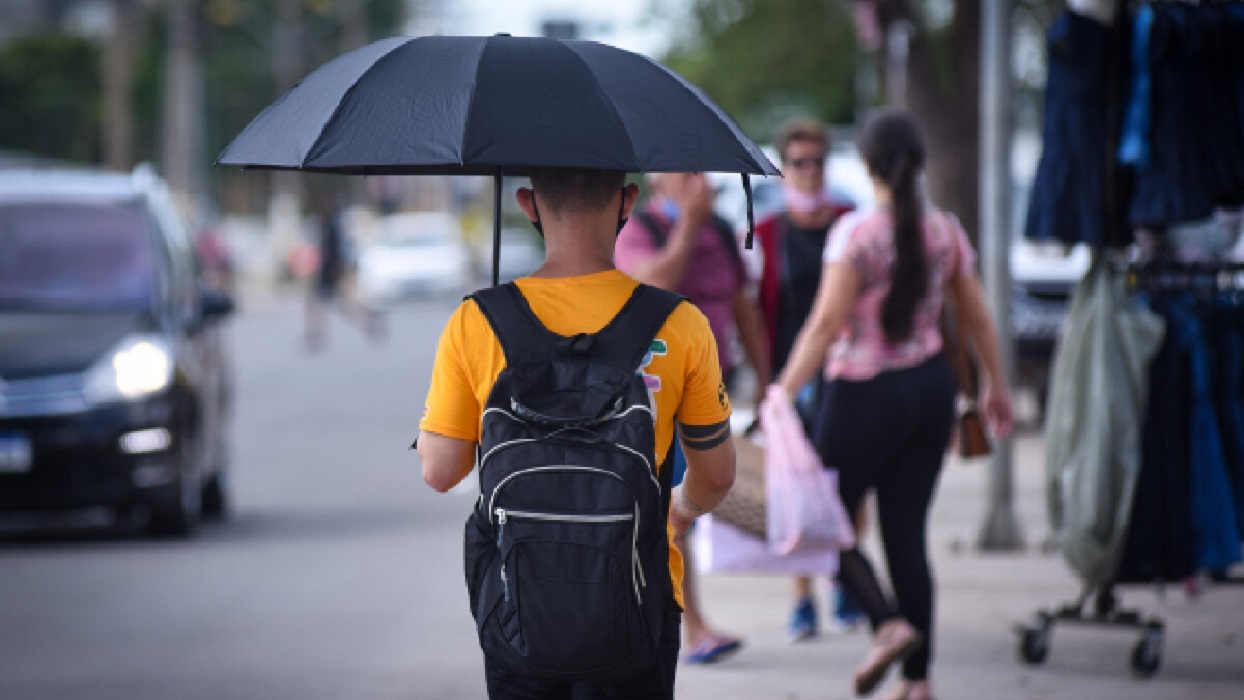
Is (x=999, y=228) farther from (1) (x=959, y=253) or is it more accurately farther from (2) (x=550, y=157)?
(2) (x=550, y=157)

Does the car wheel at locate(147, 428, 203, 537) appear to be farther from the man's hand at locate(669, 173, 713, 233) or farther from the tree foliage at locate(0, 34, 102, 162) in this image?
the tree foliage at locate(0, 34, 102, 162)

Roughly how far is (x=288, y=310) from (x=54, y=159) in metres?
34.6

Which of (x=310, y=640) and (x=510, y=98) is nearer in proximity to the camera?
(x=510, y=98)

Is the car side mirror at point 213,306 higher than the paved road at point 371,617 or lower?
higher

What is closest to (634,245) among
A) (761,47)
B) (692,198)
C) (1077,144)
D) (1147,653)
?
(692,198)

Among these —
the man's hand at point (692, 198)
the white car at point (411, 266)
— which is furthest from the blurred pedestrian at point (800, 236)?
the white car at point (411, 266)

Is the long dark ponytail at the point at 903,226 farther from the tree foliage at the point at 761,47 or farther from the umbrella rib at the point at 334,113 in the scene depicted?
the tree foliage at the point at 761,47

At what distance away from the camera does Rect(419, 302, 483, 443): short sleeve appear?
353 cm

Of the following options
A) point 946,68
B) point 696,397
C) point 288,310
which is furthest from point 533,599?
point 288,310

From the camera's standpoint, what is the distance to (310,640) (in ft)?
24.8

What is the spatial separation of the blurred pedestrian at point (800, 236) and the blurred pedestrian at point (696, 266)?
0.16 m

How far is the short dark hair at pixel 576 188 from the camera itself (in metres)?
3.67

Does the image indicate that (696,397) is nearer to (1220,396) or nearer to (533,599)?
(533,599)

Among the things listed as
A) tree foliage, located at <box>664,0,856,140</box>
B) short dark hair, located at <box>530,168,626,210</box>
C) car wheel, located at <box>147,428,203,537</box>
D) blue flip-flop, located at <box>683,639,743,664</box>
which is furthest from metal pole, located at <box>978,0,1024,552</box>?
tree foliage, located at <box>664,0,856,140</box>
